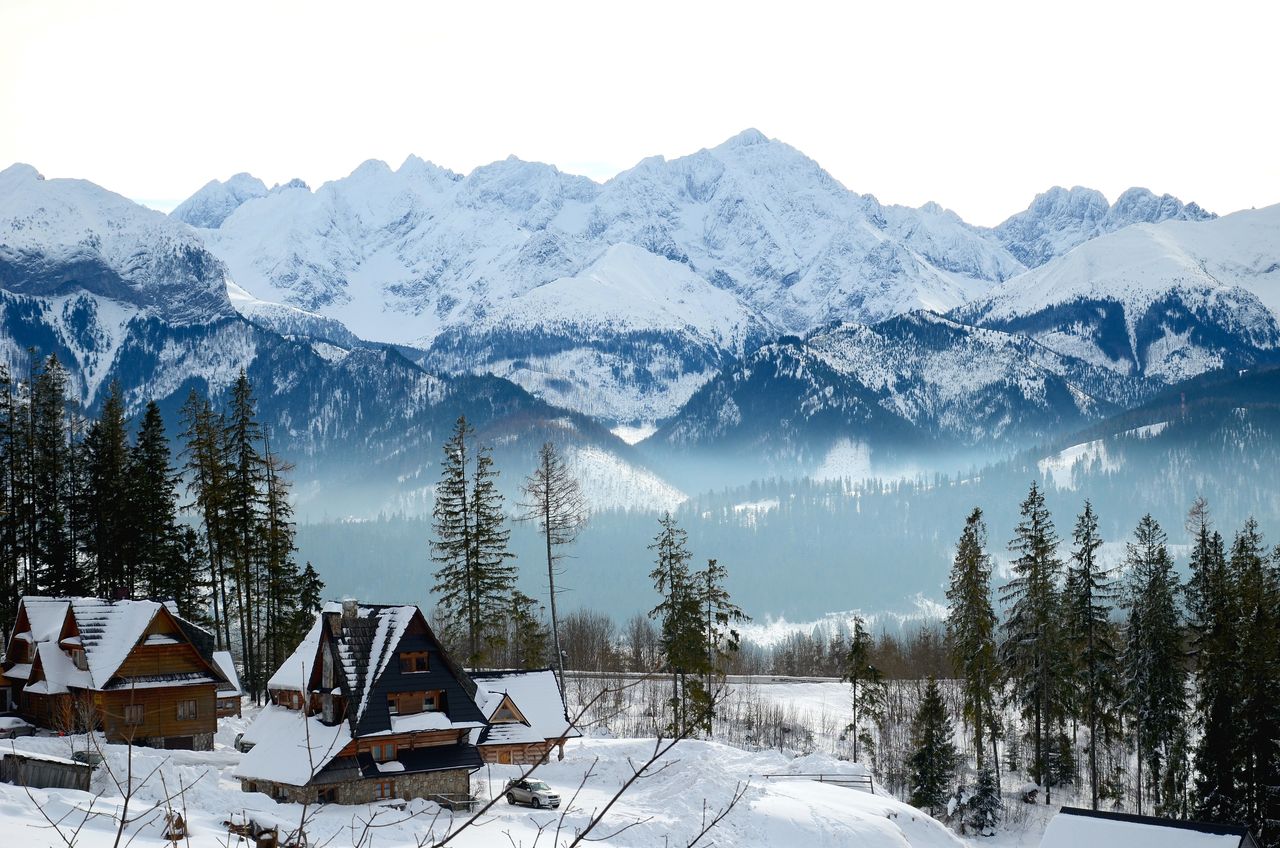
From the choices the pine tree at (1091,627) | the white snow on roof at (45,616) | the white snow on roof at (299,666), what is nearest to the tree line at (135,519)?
the white snow on roof at (45,616)

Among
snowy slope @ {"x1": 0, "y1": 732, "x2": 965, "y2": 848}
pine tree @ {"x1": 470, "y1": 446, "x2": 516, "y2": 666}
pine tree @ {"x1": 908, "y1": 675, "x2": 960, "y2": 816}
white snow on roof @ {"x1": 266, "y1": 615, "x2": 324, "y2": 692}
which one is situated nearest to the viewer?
snowy slope @ {"x1": 0, "y1": 732, "x2": 965, "y2": 848}

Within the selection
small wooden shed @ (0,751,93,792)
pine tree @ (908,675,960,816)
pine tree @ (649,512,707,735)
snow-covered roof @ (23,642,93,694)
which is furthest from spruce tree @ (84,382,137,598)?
pine tree @ (908,675,960,816)

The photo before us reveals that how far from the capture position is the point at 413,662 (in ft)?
134

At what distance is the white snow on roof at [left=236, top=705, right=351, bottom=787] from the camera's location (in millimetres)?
37312

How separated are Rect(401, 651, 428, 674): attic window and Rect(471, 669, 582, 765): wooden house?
6.26 meters

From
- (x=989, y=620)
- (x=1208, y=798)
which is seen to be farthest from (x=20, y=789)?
(x=989, y=620)

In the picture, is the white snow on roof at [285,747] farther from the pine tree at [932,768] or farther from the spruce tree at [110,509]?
the pine tree at [932,768]

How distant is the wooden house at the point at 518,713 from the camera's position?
48.0 metres

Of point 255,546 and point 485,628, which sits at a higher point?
point 255,546

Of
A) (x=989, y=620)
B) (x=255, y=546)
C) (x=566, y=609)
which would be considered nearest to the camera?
(x=255, y=546)

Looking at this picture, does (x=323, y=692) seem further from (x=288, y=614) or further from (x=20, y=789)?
(x=288, y=614)

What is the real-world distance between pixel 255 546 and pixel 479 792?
67.5ft

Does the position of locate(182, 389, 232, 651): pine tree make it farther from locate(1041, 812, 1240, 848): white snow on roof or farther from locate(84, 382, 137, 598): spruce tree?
locate(1041, 812, 1240, 848): white snow on roof

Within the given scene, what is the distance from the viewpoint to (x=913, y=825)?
44.6 meters
